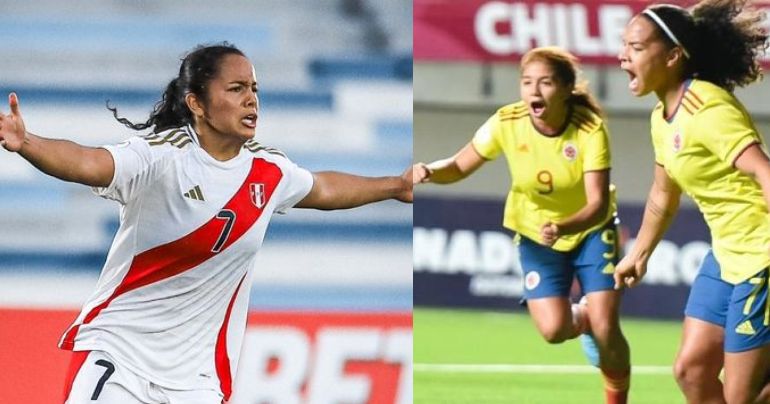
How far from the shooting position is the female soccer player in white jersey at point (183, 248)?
411cm

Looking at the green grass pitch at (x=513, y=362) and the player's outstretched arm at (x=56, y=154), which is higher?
→ the player's outstretched arm at (x=56, y=154)

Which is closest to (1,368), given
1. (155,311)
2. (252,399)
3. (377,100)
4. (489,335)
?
(252,399)

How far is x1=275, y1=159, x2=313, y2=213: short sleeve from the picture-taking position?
4.51m

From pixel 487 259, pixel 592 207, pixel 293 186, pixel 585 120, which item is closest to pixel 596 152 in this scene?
pixel 585 120

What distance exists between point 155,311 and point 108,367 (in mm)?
220

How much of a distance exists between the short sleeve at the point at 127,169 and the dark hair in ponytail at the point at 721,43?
2517 millimetres

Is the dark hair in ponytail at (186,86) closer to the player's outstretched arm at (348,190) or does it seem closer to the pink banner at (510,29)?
the player's outstretched arm at (348,190)

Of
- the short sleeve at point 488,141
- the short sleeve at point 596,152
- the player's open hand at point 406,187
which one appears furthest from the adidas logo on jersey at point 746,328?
the short sleeve at point 488,141

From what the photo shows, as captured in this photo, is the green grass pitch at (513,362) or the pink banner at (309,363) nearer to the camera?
the pink banner at (309,363)

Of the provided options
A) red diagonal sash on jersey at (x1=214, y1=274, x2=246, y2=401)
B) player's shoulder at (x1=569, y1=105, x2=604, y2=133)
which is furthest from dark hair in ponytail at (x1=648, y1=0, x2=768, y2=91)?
red diagonal sash on jersey at (x1=214, y1=274, x2=246, y2=401)

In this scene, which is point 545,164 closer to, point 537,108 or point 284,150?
point 537,108

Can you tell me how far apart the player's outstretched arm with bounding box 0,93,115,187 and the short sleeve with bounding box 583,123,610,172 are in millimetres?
3970

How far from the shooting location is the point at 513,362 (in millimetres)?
10477

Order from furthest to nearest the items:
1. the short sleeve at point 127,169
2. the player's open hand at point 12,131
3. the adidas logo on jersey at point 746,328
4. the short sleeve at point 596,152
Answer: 1. the short sleeve at point 596,152
2. the adidas logo on jersey at point 746,328
3. the short sleeve at point 127,169
4. the player's open hand at point 12,131
